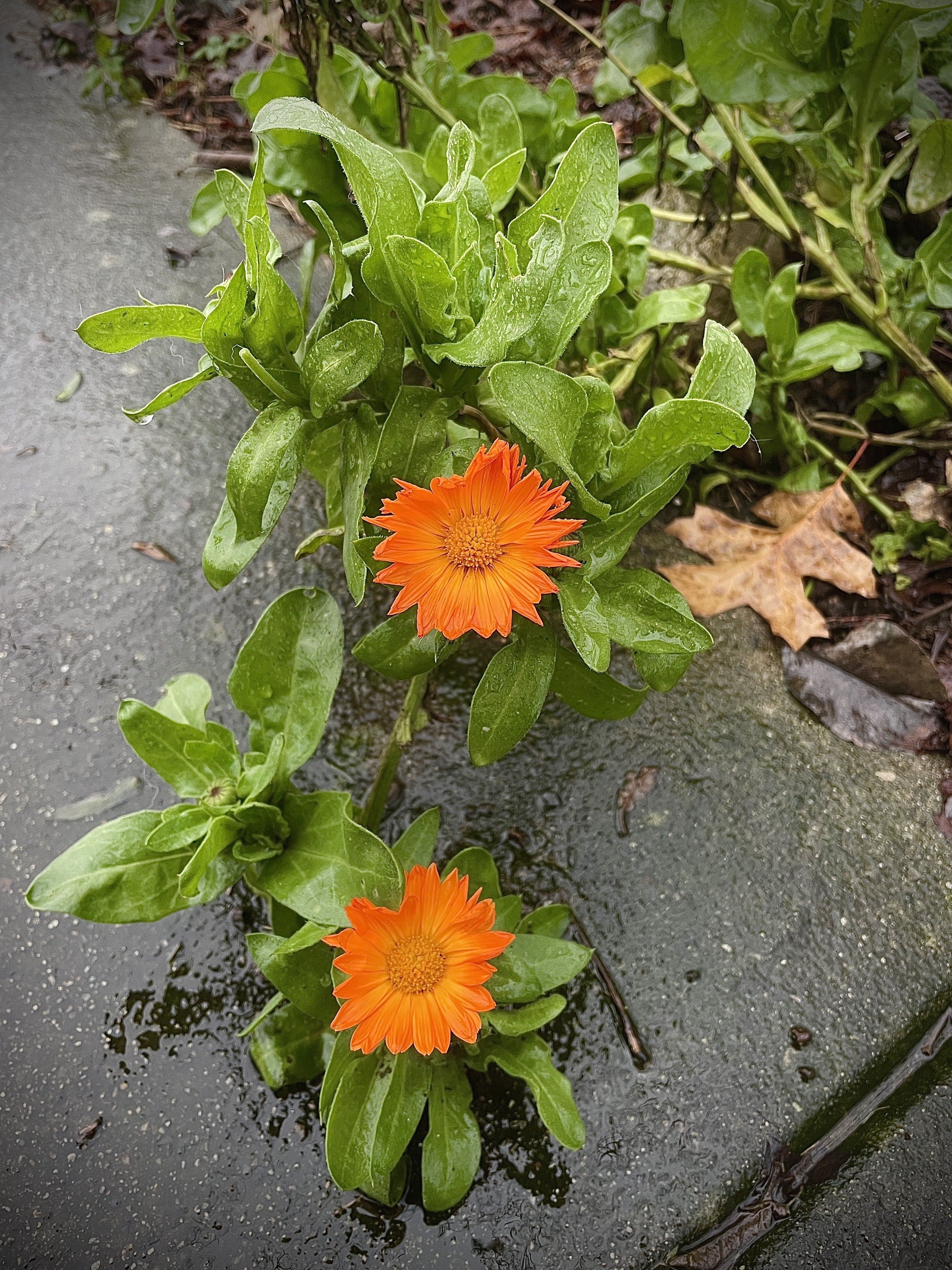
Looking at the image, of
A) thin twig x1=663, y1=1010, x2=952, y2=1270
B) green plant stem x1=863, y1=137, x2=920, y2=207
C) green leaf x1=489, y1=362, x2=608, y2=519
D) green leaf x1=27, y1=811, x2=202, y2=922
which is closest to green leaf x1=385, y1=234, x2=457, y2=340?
green leaf x1=489, y1=362, x2=608, y2=519

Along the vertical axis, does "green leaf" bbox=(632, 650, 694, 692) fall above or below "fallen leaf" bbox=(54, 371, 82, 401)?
above

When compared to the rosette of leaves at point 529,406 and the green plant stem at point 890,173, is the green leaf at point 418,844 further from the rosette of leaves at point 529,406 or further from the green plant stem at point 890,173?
the green plant stem at point 890,173

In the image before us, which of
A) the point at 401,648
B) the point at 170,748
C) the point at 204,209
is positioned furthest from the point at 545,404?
the point at 204,209

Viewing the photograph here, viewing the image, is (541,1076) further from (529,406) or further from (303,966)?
(529,406)

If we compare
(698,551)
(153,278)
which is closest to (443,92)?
(153,278)

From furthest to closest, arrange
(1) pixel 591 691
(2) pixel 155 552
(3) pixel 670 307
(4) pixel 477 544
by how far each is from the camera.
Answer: (2) pixel 155 552 < (3) pixel 670 307 < (1) pixel 591 691 < (4) pixel 477 544

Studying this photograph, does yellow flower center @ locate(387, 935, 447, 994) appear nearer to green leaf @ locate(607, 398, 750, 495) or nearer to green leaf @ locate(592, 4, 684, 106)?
green leaf @ locate(607, 398, 750, 495)
